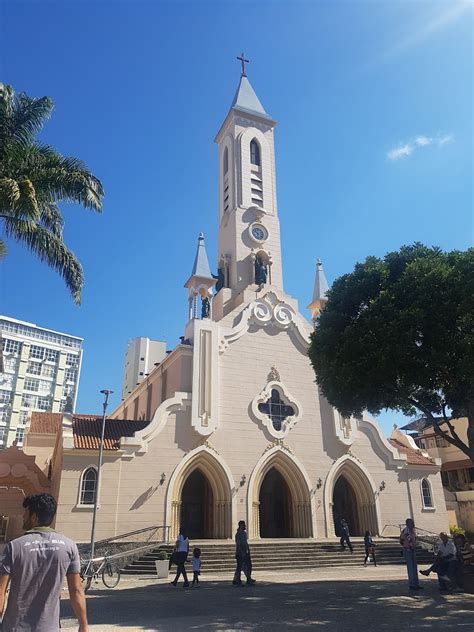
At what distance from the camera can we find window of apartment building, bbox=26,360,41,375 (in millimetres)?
70562

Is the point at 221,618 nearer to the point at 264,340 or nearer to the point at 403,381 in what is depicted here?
the point at 403,381

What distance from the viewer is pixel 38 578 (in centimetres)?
396

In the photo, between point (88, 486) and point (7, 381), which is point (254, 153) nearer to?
point (88, 486)

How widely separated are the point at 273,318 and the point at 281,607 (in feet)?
65.6

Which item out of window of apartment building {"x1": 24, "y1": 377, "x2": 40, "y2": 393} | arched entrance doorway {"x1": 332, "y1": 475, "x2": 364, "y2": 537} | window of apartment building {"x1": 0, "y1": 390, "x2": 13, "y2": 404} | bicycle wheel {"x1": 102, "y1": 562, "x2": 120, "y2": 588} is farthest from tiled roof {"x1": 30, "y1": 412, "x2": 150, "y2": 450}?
window of apartment building {"x1": 24, "y1": 377, "x2": 40, "y2": 393}

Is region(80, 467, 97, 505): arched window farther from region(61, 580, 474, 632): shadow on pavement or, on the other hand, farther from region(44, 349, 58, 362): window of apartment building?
region(44, 349, 58, 362): window of apartment building

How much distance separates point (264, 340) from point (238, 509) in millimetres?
9354

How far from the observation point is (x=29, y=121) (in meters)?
16.2

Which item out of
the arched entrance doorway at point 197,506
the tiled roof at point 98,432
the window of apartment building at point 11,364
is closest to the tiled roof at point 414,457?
the arched entrance doorway at point 197,506

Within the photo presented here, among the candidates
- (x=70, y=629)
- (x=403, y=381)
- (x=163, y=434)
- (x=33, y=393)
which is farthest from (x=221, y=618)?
(x=33, y=393)

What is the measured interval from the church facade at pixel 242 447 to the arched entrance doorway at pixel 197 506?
0.18ft

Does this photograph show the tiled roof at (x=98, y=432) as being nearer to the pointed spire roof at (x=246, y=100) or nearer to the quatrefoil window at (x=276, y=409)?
the quatrefoil window at (x=276, y=409)

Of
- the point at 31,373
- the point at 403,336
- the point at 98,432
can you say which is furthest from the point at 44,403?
the point at 403,336

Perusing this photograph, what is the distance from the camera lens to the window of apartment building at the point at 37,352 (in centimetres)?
7219
